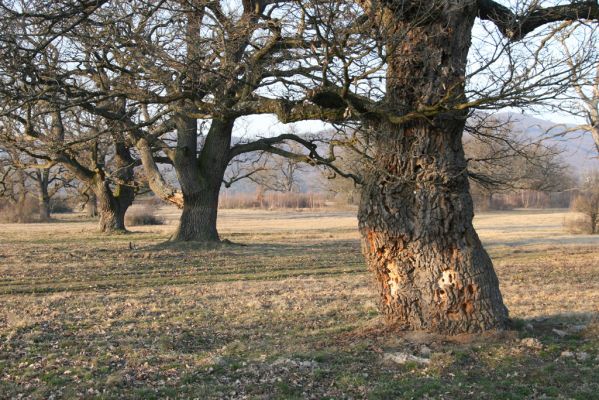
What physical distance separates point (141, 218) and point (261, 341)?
3695cm

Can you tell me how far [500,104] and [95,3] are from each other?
5.59 meters

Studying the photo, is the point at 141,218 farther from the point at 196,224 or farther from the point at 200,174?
the point at 200,174

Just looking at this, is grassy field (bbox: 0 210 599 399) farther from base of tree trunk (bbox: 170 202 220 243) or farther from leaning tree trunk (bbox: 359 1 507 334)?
base of tree trunk (bbox: 170 202 220 243)

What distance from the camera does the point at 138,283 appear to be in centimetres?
1416

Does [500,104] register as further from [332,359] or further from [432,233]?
[332,359]

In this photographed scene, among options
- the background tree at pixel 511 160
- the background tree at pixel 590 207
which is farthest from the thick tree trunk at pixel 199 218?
the background tree at pixel 590 207

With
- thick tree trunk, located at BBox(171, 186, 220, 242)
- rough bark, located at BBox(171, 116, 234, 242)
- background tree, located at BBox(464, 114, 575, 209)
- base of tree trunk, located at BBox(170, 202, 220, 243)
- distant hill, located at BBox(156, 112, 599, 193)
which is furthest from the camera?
base of tree trunk, located at BBox(170, 202, 220, 243)

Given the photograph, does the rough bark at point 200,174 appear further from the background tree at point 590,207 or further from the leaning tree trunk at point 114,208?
the background tree at point 590,207

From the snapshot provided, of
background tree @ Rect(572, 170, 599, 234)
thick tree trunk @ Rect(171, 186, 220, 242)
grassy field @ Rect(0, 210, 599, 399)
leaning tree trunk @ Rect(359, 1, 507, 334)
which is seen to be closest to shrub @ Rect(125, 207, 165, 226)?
thick tree trunk @ Rect(171, 186, 220, 242)

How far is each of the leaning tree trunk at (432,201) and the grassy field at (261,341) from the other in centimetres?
41

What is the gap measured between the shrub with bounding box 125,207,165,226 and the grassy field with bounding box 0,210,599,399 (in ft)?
86.5

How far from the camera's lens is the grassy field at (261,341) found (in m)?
5.52

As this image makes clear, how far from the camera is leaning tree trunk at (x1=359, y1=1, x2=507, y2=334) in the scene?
6930mm

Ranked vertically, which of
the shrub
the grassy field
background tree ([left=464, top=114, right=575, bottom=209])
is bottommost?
the grassy field
